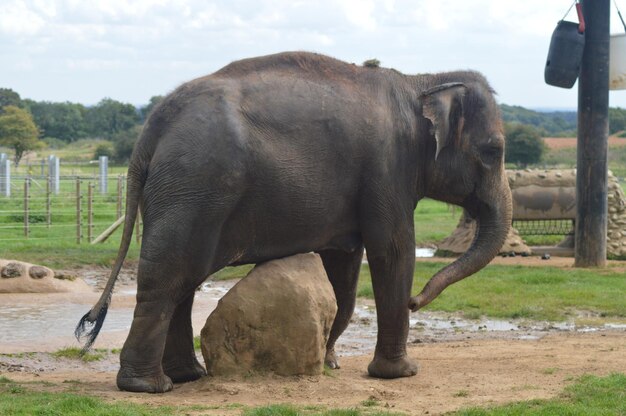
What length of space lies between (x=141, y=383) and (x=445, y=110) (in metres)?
3.30

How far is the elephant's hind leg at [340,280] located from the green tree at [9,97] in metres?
82.1

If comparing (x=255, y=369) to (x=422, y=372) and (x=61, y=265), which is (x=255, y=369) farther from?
(x=61, y=265)

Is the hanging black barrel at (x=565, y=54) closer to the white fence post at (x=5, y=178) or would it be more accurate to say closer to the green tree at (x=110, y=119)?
the white fence post at (x=5, y=178)

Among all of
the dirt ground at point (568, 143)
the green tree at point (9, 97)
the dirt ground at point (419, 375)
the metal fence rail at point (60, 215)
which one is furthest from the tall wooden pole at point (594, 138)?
the green tree at point (9, 97)

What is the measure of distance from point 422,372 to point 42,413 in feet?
12.0

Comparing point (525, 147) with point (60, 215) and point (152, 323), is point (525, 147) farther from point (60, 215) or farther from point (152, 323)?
point (152, 323)

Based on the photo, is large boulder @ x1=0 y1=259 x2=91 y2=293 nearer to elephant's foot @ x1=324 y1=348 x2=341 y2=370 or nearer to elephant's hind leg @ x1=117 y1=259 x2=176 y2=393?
elephant's foot @ x1=324 y1=348 x2=341 y2=370

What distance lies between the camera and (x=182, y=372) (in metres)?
9.09

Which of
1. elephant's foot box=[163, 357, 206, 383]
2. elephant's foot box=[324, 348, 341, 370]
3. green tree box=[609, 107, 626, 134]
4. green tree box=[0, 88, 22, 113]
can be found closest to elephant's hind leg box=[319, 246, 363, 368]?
elephant's foot box=[324, 348, 341, 370]

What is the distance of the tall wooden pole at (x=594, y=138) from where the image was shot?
18.1 m

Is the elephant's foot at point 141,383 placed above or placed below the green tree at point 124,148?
below

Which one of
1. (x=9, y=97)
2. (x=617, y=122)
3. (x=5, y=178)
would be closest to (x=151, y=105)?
(x=5, y=178)

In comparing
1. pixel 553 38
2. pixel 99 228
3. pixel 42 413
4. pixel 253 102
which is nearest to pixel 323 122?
pixel 253 102

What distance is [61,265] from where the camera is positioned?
18938mm
